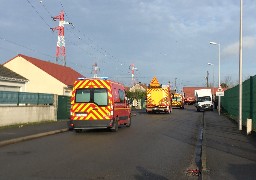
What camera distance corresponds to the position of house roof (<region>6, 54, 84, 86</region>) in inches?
1782

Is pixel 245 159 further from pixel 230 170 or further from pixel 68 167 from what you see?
pixel 68 167

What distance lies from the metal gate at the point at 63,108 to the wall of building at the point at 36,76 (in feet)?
46.9

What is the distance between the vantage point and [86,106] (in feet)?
62.0

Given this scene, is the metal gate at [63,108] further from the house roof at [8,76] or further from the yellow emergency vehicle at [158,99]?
the yellow emergency vehicle at [158,99]

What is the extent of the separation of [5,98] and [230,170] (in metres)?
15.3

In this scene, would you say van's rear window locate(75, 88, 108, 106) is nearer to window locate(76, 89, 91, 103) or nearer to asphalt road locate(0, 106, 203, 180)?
window locate(76, 89, 91, 103)

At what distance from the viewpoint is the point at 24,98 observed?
23953 mm

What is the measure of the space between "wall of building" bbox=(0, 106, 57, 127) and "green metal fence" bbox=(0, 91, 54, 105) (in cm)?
32

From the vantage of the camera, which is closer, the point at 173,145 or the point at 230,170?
the point at 230,170

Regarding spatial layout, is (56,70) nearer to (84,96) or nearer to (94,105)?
(84,96)

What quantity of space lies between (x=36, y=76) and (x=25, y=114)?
2139cm

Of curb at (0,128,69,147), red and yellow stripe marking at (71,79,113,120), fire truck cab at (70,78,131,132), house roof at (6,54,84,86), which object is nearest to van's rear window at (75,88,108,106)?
fire truck cab at (70,78,131,132)

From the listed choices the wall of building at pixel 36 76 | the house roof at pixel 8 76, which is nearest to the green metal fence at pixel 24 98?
the house roof at pixel 8 76

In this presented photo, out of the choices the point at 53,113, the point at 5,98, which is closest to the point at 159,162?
the point at 5,98
